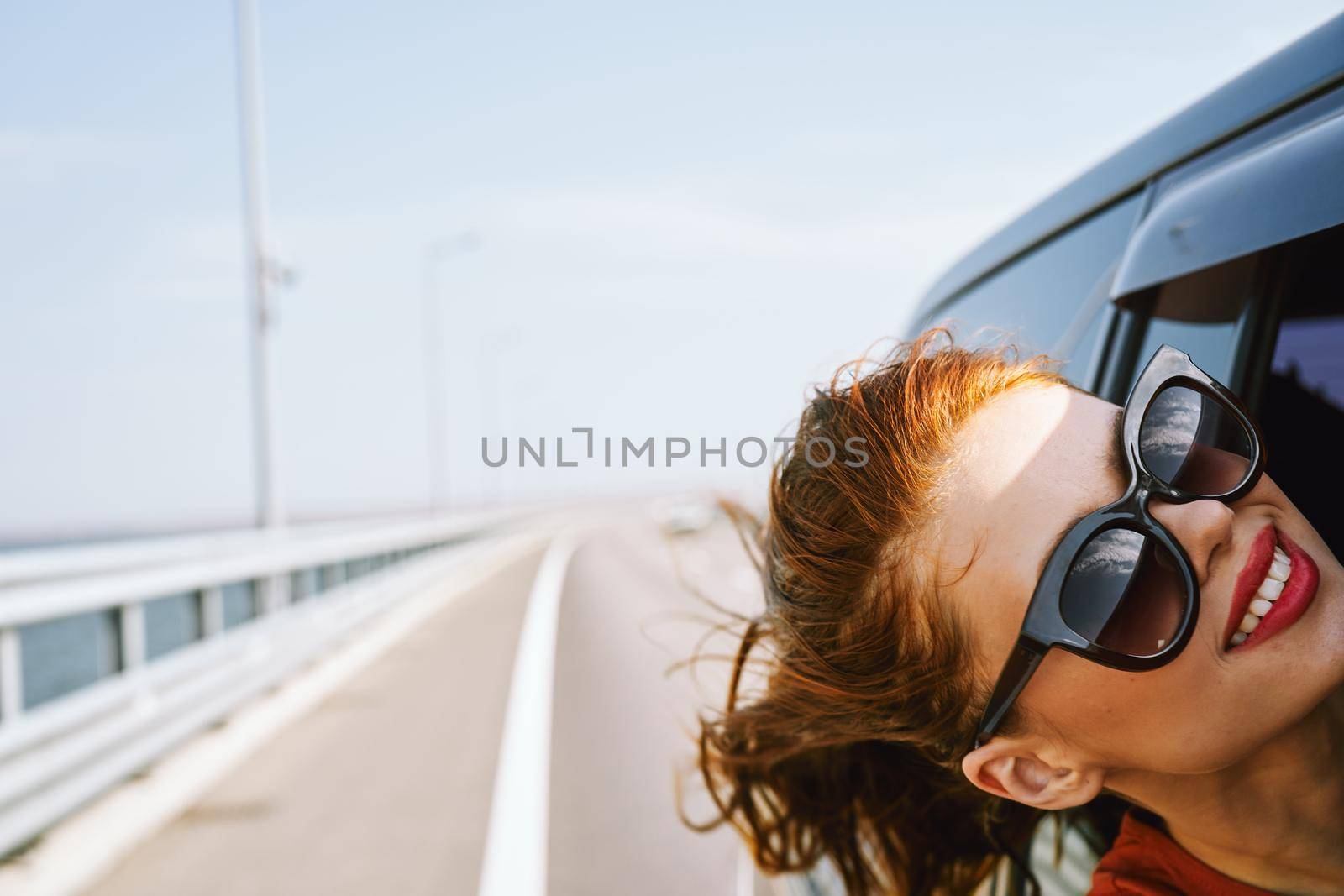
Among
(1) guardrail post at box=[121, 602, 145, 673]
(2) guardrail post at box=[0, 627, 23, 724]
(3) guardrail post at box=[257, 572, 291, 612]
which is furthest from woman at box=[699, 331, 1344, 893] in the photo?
(3) guardrail post at box=[257, 572, 291, 612]

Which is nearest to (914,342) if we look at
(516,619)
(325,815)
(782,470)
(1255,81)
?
(782,470)

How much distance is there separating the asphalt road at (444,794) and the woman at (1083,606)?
0.76 meters

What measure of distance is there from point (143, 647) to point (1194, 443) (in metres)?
6.46

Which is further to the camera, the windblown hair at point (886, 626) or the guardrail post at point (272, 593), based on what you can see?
the guardrail post at point (272, 593)

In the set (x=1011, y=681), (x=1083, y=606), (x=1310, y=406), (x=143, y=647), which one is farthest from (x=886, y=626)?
(x=143, y=647)

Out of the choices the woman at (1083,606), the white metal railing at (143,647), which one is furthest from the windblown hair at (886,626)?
the white metal railing at (143,647)

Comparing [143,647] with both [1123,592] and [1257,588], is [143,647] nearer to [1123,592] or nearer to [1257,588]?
[1123,592]

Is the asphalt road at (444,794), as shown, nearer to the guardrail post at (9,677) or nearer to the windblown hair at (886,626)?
the windblown hair at (886,626)

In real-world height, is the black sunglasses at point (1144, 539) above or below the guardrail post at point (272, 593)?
above

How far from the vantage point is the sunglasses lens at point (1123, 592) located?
148 cm

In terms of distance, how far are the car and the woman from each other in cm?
14

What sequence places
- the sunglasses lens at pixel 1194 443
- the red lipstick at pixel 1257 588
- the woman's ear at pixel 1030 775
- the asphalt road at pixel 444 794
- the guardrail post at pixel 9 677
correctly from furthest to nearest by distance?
1. the guardrail post at pixel 9 677
2. the asphalt road at pixel 444 794
3. the woman's ear at pixel 1030 775
4. the sunglasses lens at pixel 1194 443
5. the red lipstick at pixel 1257 588

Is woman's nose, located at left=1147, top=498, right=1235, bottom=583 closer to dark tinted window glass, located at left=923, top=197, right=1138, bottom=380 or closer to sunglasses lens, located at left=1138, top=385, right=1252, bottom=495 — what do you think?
sunglasses lens, located at left=1138, top=385, right=1252, bottom=495

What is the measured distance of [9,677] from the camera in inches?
187
